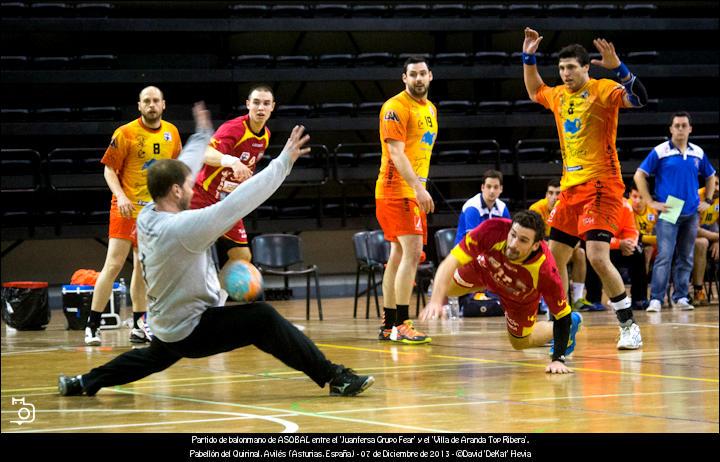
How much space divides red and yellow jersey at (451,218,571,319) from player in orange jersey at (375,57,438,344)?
181 cm

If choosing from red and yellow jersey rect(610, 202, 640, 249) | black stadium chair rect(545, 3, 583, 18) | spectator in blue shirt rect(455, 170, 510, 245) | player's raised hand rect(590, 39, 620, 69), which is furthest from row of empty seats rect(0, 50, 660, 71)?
player's raised hand rect(590, 39, 620, 69)

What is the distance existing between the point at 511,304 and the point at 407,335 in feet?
6.62

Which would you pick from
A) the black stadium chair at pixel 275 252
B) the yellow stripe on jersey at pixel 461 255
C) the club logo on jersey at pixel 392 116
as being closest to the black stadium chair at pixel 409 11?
the black stadium chair at pixel 275 252

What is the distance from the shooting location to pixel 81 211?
17.0 m

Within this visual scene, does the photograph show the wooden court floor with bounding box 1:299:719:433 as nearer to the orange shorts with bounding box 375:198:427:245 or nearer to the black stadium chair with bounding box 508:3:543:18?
the orange shorts with bounding box 375:198:427:245

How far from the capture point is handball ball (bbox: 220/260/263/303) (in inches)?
223

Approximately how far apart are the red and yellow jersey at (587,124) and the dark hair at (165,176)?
10.9ft

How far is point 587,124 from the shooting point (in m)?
7.66

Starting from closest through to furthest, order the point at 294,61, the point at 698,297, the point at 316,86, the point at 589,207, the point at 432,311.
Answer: the point at 432,311 → the point at 589,207 → the point at 698,297 → the point at 294,61 → the point at 316,86

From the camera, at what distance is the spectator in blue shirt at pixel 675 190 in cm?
1183

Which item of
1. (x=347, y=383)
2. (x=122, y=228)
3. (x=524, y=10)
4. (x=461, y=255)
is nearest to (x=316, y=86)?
(x=524, y=10)

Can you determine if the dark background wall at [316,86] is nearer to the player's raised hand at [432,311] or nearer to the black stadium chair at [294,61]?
the black stadium chair at [294,61]

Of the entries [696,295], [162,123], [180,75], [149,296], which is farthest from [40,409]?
[180,75]

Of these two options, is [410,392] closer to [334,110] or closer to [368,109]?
[334,110]
